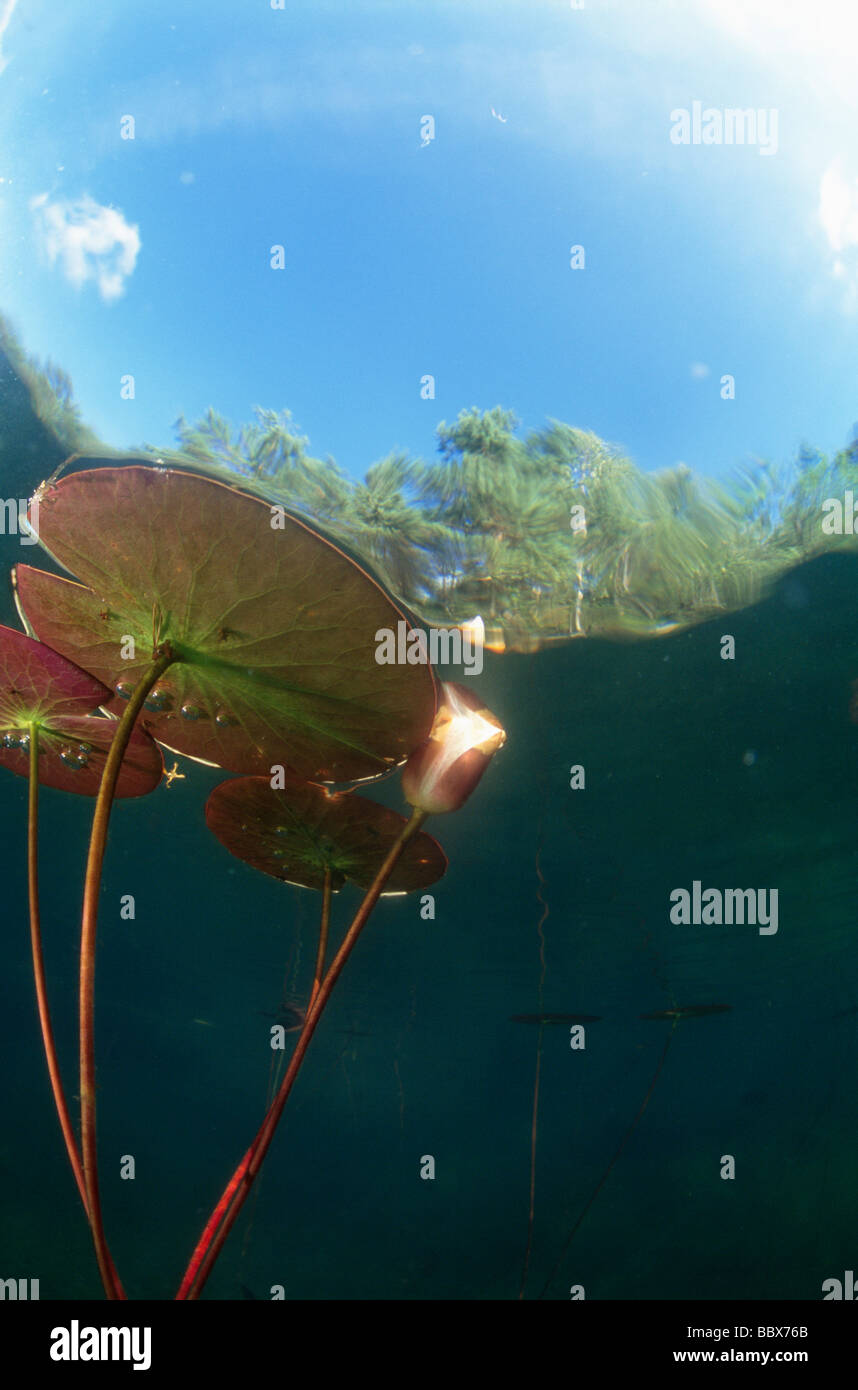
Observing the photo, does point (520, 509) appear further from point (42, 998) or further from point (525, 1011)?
point (525, 1011)

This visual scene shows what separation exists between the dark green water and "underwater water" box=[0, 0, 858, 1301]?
0.09 m

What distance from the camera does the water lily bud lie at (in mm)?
1866

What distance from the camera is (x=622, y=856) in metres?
10.2

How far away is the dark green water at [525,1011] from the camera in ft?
28.0

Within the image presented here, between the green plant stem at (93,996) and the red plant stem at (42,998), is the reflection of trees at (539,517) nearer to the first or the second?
the red plant stem at (42,998)

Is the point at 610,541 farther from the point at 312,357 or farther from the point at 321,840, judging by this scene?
the point at 321,840

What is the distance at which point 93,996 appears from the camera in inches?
54.3

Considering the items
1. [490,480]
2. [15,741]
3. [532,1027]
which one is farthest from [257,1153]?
[532,1027]

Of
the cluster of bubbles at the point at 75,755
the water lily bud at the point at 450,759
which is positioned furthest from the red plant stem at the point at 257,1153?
the cluster of bubbles at the point at 75,755

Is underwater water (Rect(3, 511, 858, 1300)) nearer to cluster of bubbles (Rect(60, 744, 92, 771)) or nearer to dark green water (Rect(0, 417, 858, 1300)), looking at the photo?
dark green water (Rect(0, 417, 858, 1300))

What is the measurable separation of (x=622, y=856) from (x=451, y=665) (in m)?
4.33

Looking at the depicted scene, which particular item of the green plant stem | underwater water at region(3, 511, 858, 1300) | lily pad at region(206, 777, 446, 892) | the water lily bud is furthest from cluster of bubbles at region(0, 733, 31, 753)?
underwater water at region(3, 511, 858, 1300)

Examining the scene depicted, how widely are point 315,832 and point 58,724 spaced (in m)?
0.94
